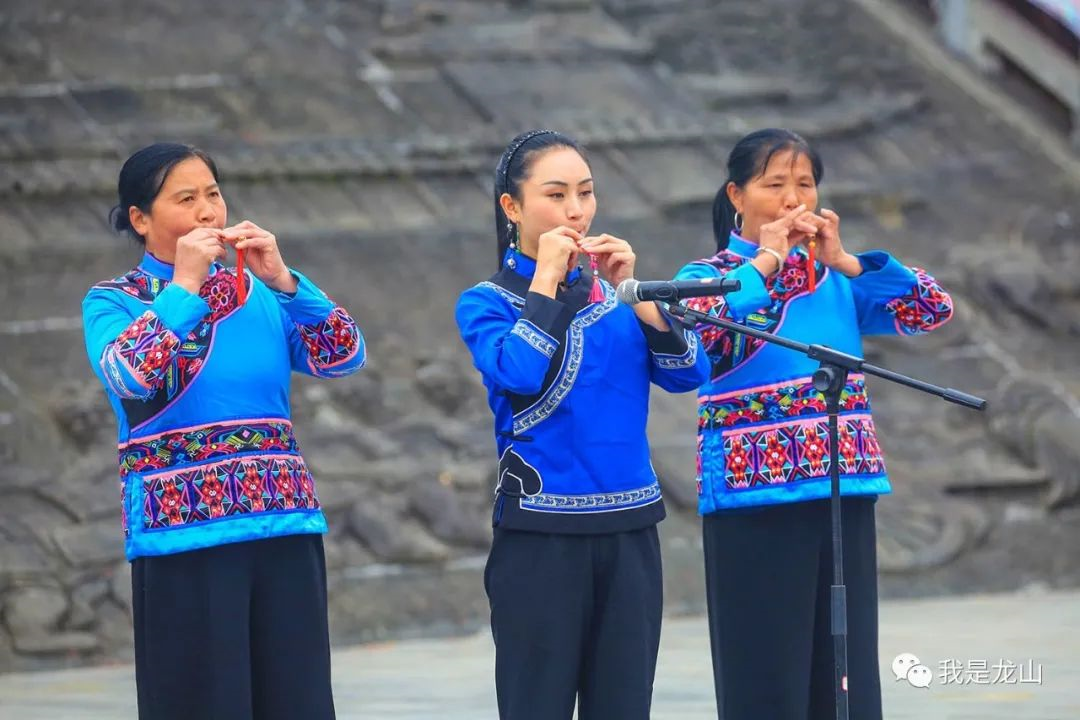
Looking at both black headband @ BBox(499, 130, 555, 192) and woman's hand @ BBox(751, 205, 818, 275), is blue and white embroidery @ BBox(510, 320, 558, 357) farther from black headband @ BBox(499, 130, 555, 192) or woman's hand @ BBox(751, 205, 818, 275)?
woman's hand @ BBox(751, 205, 818, 275)

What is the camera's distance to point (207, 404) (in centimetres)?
372

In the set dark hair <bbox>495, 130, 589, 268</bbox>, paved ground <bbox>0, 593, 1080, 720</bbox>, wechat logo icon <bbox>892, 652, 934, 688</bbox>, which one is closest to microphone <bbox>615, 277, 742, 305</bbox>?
dark hair <bbox>495, 130, 589, 268</bbox>

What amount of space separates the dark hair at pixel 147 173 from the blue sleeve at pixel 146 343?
257 mm

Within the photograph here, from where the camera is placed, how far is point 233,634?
364 centimetres

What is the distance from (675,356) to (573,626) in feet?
1.81

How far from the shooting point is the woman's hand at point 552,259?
143 inches

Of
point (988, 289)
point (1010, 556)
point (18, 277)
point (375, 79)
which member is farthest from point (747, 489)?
point (375, 79)

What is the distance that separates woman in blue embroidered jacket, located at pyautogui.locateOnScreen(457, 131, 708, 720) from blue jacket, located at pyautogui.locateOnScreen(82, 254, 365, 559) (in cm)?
40

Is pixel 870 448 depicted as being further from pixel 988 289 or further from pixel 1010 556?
pixel 988 289

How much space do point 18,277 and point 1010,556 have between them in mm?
4406

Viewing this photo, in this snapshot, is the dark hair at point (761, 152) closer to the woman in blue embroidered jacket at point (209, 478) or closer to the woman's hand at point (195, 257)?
the woman in blue embroidered jacket at point (209, 478)

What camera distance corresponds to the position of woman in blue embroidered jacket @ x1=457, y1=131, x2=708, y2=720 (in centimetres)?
362

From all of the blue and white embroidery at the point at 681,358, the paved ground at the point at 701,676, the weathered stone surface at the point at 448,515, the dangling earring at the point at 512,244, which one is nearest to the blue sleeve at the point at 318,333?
the dangling earring at the point at 512,244

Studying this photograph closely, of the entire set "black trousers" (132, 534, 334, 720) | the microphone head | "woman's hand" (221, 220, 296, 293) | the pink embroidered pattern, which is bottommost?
"black trousers" (132, 534, 334, 720)
